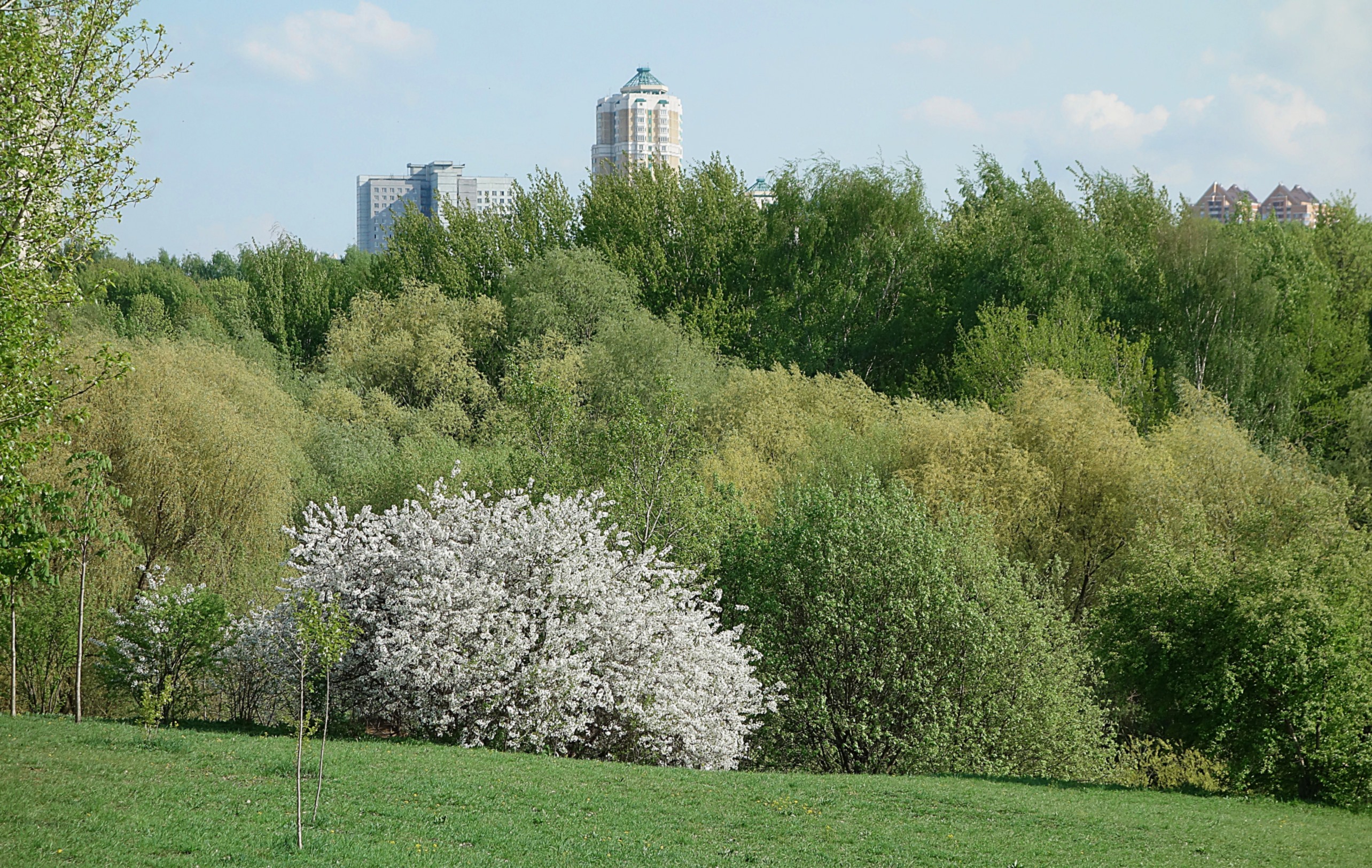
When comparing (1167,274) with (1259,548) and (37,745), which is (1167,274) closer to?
(1259,548)

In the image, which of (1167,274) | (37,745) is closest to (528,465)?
(37,745)

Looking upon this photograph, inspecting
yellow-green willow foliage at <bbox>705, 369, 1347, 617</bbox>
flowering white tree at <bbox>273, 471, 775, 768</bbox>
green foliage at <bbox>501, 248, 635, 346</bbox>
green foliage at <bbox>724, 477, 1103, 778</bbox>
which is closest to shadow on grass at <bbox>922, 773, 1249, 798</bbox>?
green foliage at <bbox>724, 477, 1103, 778</bbox>

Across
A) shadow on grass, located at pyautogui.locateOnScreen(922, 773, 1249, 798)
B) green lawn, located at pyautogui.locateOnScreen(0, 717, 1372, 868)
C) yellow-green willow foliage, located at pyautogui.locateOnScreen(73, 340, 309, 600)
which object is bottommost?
shadow on grass, located at pyautogui.locateOnScreen(922, 773, 1249, 798)

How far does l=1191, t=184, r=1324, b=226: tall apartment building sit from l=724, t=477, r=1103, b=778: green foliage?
32.1 meters

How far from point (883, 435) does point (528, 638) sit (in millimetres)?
19559

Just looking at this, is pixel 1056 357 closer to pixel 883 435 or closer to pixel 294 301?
pixel 883 435

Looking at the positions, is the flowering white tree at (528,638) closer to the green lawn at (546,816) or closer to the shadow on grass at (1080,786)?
the green lawn at (546,816)

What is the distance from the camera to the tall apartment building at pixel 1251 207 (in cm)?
5241

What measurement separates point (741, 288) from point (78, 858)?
52807 millimetres

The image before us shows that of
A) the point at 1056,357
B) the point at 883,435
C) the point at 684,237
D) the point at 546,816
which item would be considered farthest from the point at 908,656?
the point at 684,237

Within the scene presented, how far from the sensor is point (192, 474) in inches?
1261

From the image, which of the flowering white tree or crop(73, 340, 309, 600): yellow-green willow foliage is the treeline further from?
the flowering white tree

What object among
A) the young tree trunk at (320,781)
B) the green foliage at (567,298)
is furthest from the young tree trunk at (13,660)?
the green foliage at (567,298)

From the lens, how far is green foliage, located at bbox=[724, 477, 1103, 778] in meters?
24.6
